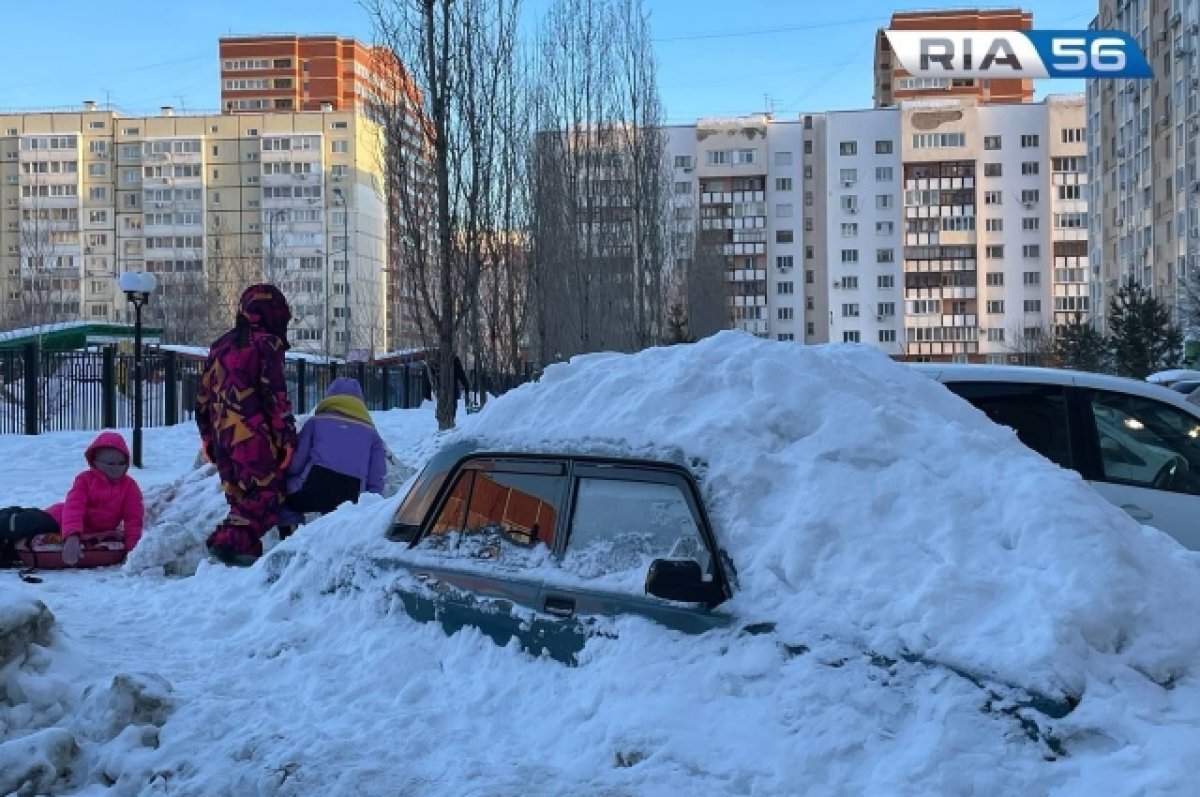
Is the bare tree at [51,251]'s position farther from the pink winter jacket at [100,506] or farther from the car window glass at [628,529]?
the car window glass at [628,529]

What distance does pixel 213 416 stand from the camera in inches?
331

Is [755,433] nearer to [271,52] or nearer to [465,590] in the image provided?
[465,590]

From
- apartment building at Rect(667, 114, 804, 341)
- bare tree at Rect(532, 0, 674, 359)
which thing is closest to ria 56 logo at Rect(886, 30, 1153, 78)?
bare tree at Rect(532, 0, 674, 359)

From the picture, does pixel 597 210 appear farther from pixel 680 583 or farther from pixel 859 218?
pixel 859 218

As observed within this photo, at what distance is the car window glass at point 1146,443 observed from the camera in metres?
5.95

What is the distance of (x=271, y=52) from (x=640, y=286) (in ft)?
359

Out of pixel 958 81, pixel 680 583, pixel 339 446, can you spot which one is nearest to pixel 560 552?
pixel 680 583

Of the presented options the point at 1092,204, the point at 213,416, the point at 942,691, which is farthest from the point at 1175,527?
the point at 1092,204

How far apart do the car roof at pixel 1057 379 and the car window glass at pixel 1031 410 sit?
53mm

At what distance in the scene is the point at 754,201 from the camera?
96062mm

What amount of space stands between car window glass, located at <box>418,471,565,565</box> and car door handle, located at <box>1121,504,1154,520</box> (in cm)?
316

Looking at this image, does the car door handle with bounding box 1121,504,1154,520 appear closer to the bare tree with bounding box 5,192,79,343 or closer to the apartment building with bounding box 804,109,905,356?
the bare tree with bounding box 5,192,79,343

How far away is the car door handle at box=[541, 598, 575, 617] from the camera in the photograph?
4000 millimetres

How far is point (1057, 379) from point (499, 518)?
10.9 feet
